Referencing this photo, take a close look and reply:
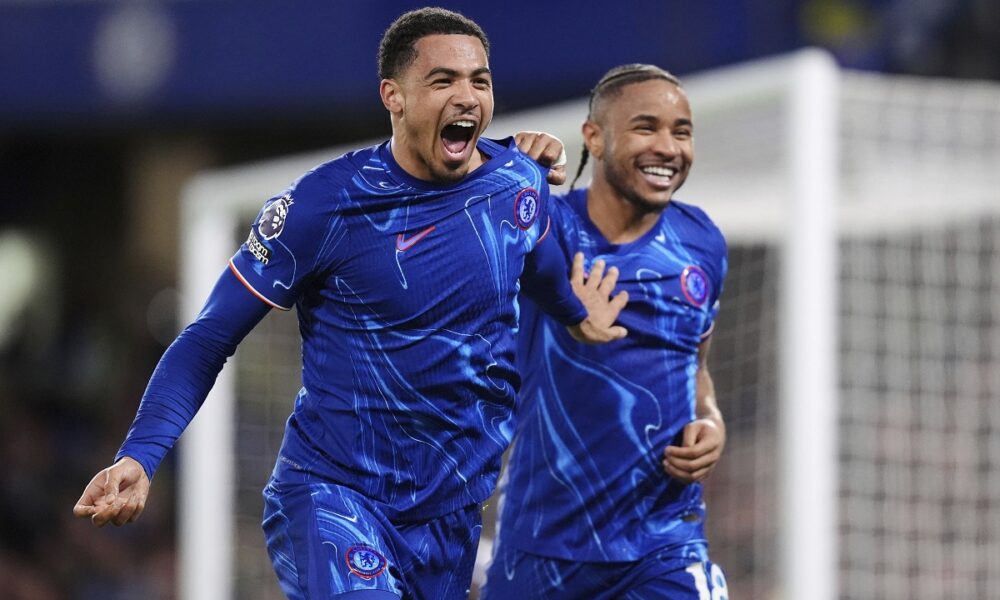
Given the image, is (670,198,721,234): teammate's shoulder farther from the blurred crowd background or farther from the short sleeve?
the blurred crowd background

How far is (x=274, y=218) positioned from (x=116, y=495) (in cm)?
71

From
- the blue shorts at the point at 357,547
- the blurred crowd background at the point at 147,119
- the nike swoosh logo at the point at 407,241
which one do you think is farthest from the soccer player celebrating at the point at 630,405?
the blurred crowd background at the point at 147,119

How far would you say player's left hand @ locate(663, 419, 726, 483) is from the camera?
4031 millimetres

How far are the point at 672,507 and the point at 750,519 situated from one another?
3.13 metres

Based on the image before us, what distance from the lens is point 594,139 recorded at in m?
4.32

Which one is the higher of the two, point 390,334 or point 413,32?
point 413,32

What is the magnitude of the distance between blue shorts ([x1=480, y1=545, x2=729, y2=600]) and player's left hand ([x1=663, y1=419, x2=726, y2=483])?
225mm

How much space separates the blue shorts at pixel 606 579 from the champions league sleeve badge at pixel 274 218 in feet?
4.19

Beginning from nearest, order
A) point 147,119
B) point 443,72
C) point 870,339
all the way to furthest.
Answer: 1. point 443,72
2. point 870,339
3. point 147,119

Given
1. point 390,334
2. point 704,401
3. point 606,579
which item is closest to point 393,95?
point 390,334

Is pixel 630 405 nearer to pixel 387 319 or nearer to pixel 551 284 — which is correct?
pixel 551 284

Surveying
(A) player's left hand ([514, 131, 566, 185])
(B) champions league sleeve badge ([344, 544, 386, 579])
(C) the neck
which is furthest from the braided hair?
(B) champions league sleeve badge ([344, 544, 386, 579])

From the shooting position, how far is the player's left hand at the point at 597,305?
4.07m

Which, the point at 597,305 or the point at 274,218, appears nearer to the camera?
the point at 274,218
